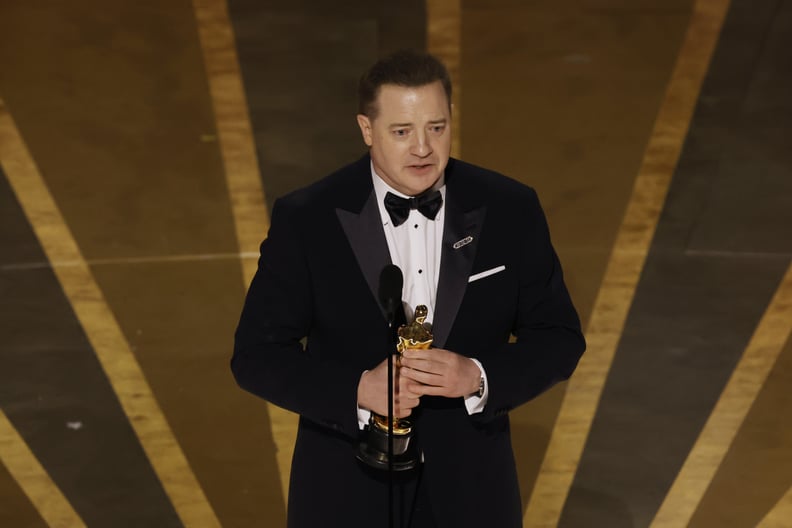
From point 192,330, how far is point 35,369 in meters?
0.60

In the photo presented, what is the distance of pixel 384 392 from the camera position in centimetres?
231

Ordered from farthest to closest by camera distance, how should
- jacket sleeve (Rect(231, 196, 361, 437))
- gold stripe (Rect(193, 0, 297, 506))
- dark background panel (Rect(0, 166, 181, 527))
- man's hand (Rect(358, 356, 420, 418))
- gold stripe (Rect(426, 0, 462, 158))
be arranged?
gold stripe (Rect(426, 0, 462, 158)) < gold stripe (Rect(193, 0, 297, 506)) < dark background panel (Rect(0, 166, 181, 527)) < jacket sleeve (Rect(231, 196, 361, 437)) < man's hand (Rect(358, 356, 420, 418))

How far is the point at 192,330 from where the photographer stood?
4.90 metres

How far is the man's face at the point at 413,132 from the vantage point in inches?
92.0

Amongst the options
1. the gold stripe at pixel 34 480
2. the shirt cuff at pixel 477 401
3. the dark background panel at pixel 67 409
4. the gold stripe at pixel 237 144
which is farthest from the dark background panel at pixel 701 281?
the shirt cuff at pixel 477 401

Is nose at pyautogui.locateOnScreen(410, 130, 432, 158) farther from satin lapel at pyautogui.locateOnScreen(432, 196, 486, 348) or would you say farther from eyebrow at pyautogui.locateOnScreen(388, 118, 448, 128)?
satin lapel at pyautogui.locateOnScreen(432, 196, 486, 348)

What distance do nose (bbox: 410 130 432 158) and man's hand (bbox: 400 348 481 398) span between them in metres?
0.36

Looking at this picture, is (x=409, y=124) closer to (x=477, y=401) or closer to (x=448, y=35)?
(x=477, y=401)

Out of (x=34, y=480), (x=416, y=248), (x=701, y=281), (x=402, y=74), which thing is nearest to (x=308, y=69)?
(x=701, y=281)

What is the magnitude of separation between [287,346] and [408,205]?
360 millimetres

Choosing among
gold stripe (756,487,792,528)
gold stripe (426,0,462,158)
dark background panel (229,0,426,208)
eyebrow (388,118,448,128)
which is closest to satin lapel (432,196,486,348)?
eyebrow (388,118,448,128)

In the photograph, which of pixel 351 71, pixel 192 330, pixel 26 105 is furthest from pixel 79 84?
pixel 192 330

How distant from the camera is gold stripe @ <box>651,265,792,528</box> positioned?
13.6 feet

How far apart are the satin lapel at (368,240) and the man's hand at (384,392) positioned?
167 mm
